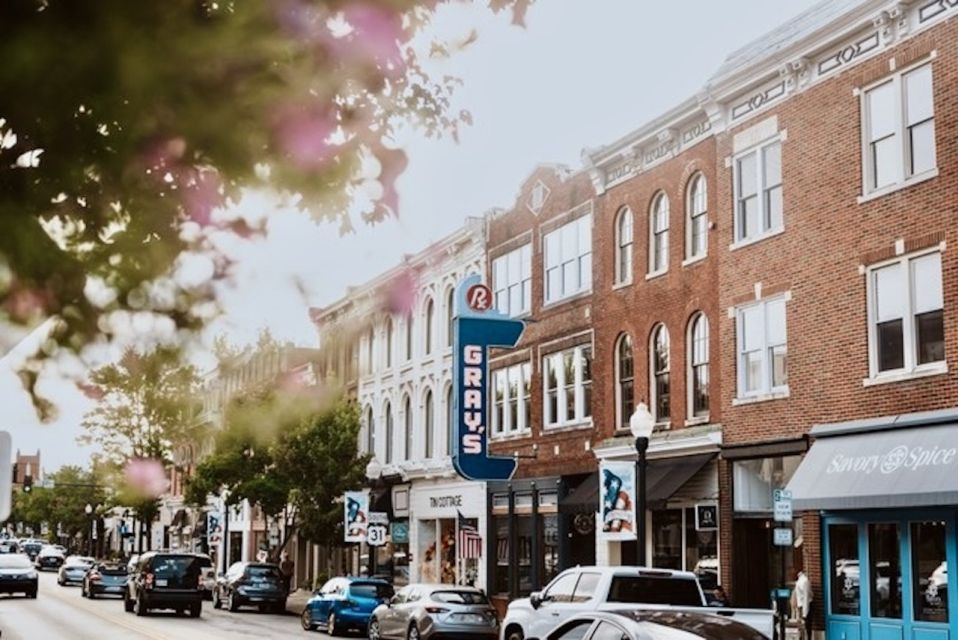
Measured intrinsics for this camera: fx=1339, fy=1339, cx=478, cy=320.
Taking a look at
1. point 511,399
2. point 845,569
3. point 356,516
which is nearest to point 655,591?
point 845,569

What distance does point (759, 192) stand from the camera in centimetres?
2661

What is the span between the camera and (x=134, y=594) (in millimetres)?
40156

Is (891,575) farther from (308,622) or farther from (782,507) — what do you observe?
(308,622)

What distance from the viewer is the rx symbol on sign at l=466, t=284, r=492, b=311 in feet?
116

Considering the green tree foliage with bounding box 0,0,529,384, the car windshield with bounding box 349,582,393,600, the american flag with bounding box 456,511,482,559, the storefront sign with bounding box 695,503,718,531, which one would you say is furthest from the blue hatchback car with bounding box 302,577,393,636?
the green tree foliage with bounding box 0,0,529,384

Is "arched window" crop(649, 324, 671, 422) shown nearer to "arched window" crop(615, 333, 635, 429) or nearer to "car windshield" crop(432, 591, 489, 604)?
"arched window" crop(615, 333, 635, 429)

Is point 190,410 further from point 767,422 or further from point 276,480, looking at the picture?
point 276,480

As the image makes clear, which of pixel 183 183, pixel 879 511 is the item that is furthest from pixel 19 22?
pixel 879 511

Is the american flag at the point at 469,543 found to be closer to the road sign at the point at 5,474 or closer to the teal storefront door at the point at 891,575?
the teal storefront door at the point at 891,575

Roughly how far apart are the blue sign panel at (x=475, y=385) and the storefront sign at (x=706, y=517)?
737 centimetres

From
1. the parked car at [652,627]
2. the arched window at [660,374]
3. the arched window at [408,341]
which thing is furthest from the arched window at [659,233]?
the parked car at [652,627]

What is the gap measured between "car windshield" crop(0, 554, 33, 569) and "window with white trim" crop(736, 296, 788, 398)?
32.3 meters

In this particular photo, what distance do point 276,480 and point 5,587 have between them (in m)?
11.3

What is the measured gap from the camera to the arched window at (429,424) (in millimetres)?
44500
